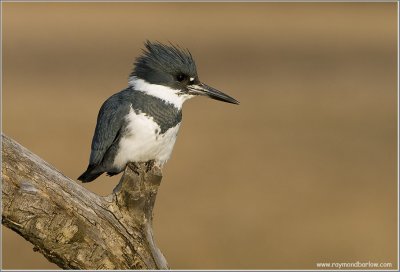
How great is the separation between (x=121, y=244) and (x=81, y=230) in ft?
0.62

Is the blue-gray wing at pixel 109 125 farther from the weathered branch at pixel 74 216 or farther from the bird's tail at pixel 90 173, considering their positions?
the weathered branch at pixel 74 216

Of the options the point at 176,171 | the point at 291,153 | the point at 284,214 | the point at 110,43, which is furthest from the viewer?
the point at 110,43

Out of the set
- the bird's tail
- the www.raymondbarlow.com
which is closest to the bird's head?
the bird's tail

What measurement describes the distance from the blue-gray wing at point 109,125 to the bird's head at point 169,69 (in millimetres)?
223

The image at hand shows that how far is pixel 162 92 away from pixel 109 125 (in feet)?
1.13

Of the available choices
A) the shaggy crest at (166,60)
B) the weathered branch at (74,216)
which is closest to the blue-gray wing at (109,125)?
the shaggy crest at (166,60)

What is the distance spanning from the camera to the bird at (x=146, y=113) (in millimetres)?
4332

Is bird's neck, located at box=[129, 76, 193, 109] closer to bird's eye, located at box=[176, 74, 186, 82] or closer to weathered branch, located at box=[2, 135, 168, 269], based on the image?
bird's eye, located at box=[176, 74, 186, 82]

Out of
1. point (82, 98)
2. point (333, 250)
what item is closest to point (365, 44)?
point (82, 98)

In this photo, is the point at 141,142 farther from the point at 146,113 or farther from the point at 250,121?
the point at 250,121

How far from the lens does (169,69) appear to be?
4.59 m

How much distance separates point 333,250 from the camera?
8008 mm

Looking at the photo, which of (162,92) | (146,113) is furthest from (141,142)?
(162,92)

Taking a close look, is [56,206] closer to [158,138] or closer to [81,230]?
[81,230]
